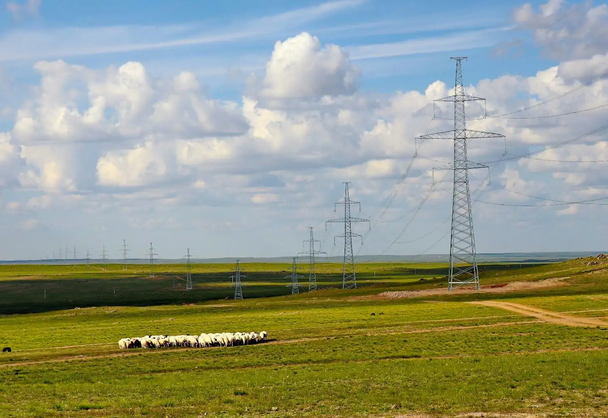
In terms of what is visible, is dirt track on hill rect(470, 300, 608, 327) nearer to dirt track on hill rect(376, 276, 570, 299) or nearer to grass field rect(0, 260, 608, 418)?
grass field rect(0, 260, 608, 418)

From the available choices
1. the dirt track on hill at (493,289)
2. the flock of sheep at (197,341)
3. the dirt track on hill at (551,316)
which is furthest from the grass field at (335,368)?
the dirt track on hill at (493,289)

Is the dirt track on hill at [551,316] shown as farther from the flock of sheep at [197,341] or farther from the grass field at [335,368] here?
the flock of sheep at [197,341]

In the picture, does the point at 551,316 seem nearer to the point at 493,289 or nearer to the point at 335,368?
the point at 335,368

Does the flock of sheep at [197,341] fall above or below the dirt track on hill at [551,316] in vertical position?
below

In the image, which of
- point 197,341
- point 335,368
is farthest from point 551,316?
point 335,368

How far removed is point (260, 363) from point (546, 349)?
18379 mm

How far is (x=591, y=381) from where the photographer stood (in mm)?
34406

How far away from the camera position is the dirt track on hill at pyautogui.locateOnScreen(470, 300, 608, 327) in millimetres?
64375

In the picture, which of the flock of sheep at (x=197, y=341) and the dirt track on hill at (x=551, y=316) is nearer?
the flock of sheep at (x=197, y=341)

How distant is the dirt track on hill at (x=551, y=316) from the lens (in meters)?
64.4

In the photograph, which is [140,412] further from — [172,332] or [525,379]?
[172,332]

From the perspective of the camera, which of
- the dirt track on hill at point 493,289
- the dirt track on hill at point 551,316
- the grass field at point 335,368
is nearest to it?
the grass field at point 335,368

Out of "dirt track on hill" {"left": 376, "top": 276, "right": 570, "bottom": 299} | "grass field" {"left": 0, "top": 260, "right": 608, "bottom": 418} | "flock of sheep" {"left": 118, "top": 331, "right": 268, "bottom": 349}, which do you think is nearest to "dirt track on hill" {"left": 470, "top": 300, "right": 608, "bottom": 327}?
"grass field" {"left": 0, "top": 260, "right": 608, "bottom": 418}

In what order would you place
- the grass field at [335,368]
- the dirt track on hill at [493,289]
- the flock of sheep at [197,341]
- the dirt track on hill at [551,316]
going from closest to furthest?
the grass field at [335,368] < the flock of sheep at [197,341] < the dirt track on hill at [551,316] < the dirt track on hill at [493,289]
